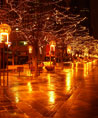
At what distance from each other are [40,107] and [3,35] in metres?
6.88

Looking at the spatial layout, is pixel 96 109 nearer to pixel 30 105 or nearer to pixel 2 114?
pixel 30 105

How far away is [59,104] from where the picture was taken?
1052 cm

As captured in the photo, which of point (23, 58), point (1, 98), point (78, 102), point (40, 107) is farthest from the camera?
point (23, 58)

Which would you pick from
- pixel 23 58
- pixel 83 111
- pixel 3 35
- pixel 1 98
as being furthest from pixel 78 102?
pixel 23 58

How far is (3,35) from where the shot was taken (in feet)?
50.4

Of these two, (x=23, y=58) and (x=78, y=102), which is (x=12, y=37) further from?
(x=78, y=102)

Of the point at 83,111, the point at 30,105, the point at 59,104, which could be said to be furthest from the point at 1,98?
the point at 83,111

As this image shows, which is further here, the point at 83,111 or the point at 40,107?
the point at 40,107

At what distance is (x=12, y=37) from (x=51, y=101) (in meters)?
43.9

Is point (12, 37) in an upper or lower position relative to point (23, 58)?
upper

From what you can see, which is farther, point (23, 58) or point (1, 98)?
point (23, 58)

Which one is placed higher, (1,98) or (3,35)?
(3,35)

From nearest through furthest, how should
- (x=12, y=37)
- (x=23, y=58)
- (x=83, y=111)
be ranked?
(x=83, y=111)
(x=12, y=37)
(x=23, y=58)

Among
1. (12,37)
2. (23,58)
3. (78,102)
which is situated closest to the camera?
(78,102)
